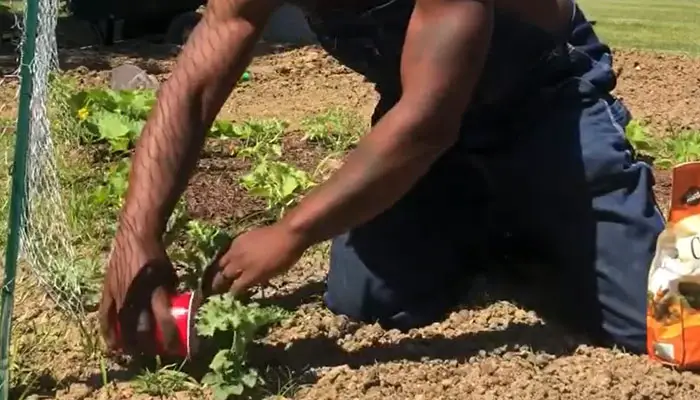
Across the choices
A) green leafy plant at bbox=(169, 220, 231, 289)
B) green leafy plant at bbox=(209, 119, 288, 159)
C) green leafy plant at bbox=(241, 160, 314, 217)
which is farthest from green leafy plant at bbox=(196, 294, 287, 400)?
green leafy plant at bbox=(209, 119, 288, 159)

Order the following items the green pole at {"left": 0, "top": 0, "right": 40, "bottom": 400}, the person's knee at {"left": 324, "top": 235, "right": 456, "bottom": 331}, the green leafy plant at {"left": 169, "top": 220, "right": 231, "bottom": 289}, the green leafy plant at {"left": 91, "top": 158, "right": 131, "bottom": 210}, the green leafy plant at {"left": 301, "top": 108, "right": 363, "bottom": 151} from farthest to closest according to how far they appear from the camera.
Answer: the green leafy plant at {"left": 301, "top": 108, "right": 363, "bottom": 151}
the green leafy plant at {"left": 91, "top": 158, "right": 131, "bottom": 210}
the person's knee at {"left": 324, "top": 235, "right": 456, "bottom": 331}
the green leafy plant at {"left": 169, "top": 220, "right": 231, "bottom": 289}
the green pole at {"left": 0, "top": 0, "right": 40, "bottom": 400}

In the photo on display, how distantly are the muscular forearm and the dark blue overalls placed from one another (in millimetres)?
426

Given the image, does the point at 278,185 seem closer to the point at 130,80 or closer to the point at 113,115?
the point at 113,115

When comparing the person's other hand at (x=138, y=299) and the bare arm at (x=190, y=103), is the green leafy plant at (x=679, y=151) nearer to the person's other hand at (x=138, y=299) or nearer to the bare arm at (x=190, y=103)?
the bare arm at (x=190, y=103)

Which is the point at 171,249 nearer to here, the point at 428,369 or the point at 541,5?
the point at 428,369

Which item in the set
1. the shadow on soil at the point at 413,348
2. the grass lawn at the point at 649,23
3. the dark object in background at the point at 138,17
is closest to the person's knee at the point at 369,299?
the shadow on soil at the point at 413,348

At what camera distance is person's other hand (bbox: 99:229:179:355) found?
225 centimetres

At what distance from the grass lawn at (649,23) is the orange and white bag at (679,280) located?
692 cm

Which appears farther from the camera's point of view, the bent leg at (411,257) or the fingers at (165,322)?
the bent leg at (411,257)

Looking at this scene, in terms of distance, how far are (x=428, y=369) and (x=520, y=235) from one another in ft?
2.37

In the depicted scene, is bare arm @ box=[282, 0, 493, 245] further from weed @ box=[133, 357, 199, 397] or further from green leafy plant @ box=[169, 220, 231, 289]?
green leafy plant @ box=[169, 220, 231, 289]

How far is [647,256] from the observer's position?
271 cm

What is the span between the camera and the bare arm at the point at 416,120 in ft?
6.93

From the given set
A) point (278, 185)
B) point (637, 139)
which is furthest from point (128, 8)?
point (278, 185)
